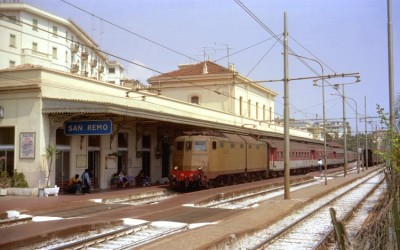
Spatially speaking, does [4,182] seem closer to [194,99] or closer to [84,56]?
[194,99]

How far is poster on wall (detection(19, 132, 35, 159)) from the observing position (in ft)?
71.6

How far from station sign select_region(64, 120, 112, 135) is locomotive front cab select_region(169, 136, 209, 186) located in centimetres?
541

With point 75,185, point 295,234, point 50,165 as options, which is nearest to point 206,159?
point 75,185

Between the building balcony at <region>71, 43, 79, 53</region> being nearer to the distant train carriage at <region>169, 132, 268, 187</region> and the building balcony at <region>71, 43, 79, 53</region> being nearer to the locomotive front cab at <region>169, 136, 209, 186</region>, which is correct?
the distant train carriage at <region>169, 132, 268, 187</region>

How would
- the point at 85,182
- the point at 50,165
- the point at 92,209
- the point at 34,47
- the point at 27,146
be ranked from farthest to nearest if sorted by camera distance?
the point at 34,47 → the point at 85,182 → the point at 27,146 → the point at 50,165 → the point at 92,209

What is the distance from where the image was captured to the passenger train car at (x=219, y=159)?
25.8m

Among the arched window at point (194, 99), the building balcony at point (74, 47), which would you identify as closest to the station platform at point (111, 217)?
the arched window at point (194, 99)

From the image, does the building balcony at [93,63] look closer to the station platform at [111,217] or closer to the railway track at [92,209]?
the railway track at [92,209]

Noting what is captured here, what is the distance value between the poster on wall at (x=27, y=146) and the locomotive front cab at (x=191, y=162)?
301 inches

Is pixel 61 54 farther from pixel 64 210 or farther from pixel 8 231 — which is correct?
pixel 8 231

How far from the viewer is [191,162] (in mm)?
25797

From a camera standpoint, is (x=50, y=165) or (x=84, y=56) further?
(x=84, y=56)

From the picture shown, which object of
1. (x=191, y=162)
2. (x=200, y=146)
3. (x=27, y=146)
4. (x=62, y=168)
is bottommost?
(x=62, y=168)

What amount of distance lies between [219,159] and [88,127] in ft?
26.1
